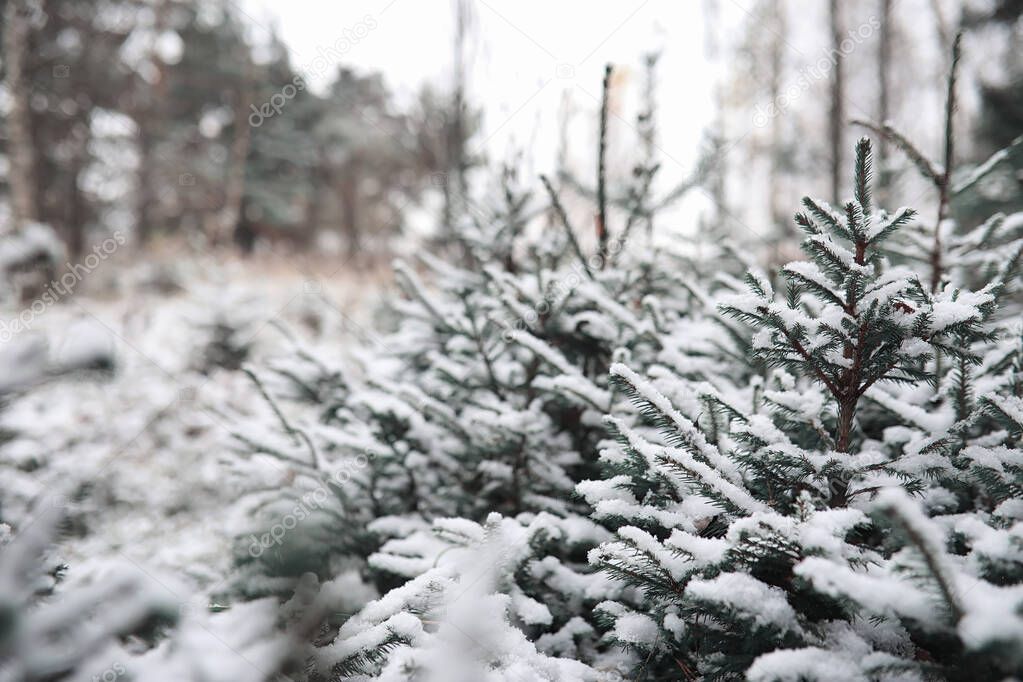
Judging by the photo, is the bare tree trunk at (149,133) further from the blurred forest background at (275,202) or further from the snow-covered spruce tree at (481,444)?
the snow-covered spruce tree at (481,444)

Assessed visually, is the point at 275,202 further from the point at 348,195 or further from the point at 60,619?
the point at 60,619

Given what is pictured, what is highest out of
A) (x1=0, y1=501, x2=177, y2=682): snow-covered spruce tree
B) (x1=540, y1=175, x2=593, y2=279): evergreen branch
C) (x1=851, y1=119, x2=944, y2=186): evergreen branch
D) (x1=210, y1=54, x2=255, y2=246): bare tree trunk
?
(x1=210, y1=54, x2=255, y2=246): bare tree trunk

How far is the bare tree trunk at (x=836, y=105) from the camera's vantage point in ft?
25.0

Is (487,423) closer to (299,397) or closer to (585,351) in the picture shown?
(585,351)

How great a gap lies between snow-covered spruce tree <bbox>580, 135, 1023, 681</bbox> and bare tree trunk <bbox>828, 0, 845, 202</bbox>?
7.03 m

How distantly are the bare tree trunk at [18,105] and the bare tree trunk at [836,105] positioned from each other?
35.5 ft

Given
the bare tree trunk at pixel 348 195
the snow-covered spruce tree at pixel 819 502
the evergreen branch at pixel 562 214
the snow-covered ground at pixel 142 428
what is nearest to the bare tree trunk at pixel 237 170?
the bare tree trunk at pixel 348 195

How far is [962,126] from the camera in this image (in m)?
11.2

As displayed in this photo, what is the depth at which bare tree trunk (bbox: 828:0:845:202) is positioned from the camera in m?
7.62

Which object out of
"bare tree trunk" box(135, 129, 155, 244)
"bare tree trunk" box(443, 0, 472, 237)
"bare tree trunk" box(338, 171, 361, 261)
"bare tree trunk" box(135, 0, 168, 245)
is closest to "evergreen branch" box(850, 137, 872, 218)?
"bare tree trunk" box(443, 0, 472, 237)

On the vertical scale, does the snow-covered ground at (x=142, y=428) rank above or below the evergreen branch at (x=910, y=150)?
below

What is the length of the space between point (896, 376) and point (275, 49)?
1949cm

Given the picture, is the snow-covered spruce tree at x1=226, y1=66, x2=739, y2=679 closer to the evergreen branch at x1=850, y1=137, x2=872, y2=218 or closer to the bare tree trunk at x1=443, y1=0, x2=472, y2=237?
the evergreen branch at x1=850, y1=137, x2=872, y2=218

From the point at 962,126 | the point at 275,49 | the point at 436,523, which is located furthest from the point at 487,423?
the point at 275,49
